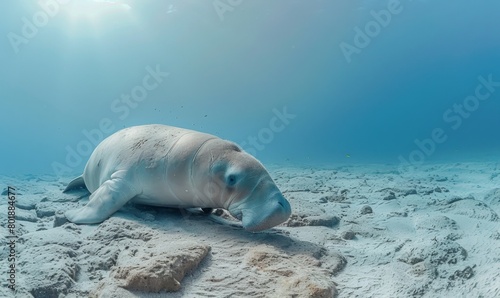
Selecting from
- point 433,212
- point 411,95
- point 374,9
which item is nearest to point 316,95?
point 411,95

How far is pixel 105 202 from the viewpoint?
419cm

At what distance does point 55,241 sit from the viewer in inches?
130

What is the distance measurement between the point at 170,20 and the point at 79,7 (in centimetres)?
1020

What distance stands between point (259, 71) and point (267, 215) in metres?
76.8

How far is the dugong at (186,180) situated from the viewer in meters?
3.49

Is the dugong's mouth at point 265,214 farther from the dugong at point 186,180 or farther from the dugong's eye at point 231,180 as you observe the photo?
the dugong's eye at point 231,180

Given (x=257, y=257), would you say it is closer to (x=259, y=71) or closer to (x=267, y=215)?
(x=267, y=215)

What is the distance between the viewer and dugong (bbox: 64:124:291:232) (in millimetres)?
3492

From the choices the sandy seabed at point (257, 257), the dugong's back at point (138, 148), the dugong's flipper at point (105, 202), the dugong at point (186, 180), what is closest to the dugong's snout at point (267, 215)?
the dugong at point (186, 180)
